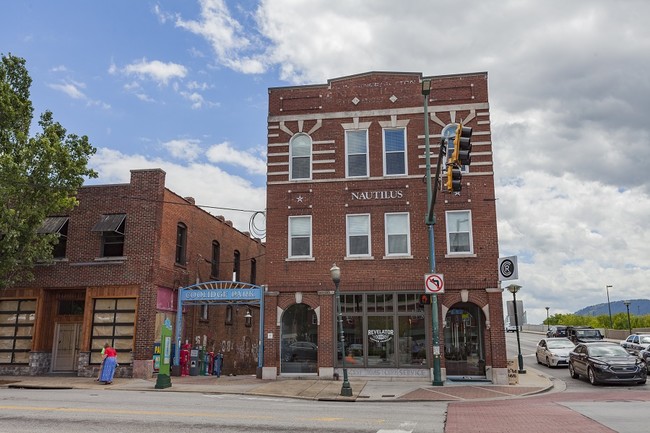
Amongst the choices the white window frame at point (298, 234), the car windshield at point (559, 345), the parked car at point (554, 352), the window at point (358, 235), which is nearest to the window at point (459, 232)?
the window at point (358, 235)

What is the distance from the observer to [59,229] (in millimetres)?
24453

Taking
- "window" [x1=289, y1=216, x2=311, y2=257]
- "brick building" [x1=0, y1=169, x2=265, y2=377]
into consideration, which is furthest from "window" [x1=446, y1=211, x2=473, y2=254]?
"brick building" [x1=0, y1=169, x2=265, y2=377]

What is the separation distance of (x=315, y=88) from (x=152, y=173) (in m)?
7.91

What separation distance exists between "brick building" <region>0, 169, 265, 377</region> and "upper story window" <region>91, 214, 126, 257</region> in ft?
0.14

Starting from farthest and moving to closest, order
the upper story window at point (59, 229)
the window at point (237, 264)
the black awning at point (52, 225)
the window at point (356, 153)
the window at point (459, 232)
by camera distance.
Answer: the window at point (237, 264) → the upper story window at point (59, 229) → the black awning at point (52, 225) → the window at point (356, 153) → the window at point (459, 232)

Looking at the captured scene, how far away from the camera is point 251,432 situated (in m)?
10.1

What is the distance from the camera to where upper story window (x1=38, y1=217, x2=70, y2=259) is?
24469mm

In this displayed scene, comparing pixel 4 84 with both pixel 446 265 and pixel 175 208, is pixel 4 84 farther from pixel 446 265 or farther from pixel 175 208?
pixel 446 265

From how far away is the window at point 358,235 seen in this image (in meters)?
22.9

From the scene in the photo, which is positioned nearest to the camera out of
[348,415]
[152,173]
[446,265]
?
[348,415]

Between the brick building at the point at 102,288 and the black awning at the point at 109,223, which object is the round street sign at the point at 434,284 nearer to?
the brick building at the point at 102,288

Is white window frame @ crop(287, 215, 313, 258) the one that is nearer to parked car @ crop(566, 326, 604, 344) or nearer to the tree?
the tree


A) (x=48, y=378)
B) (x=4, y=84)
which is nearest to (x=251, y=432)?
(x=48, y=378)

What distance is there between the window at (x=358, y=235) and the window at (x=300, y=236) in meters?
1.67
